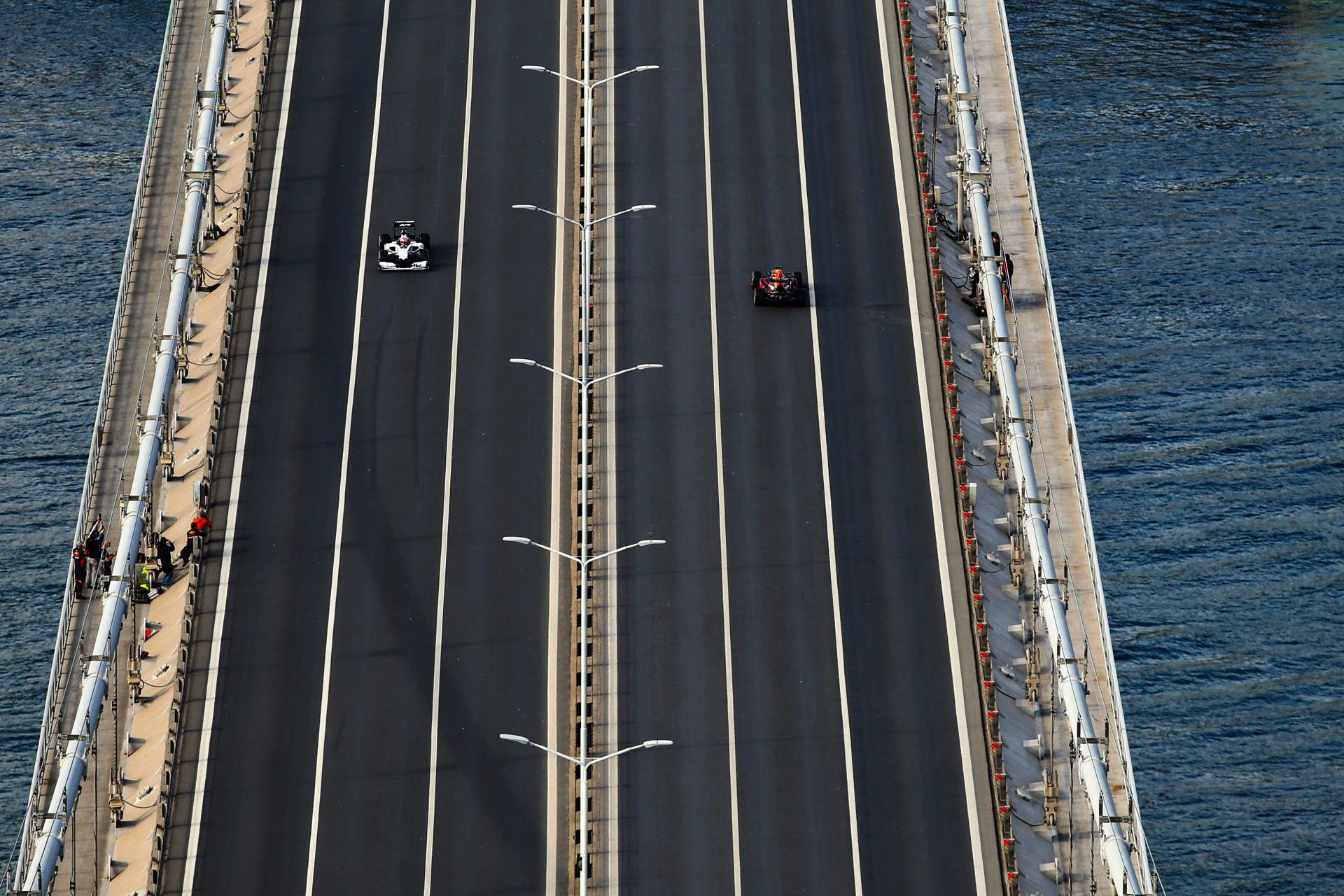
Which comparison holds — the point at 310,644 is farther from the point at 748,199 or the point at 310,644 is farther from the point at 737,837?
the point at 748,199

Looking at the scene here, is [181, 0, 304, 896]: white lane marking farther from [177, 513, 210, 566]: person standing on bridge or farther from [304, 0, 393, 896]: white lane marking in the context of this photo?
[304, 0, 393, 896]: white lane marking

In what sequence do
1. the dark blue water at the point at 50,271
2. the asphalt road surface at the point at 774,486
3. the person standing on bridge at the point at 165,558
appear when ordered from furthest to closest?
the dark blue water at the point at 50,271, the person standing on bridge at the point at 165,558, the asphalt road surface at the point at 774,486

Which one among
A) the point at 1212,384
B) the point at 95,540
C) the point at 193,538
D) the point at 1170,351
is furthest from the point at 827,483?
the point at 1170,351

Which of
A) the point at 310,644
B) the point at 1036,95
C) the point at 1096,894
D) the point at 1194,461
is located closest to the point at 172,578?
the point at 310,644

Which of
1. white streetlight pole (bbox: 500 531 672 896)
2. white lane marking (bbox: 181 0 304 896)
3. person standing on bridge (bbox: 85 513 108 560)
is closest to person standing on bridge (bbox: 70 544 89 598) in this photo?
person standing on bridge (bbox: 85 513 108 560)

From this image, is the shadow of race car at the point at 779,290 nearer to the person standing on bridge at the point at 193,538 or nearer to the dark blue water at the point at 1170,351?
the dark blue water at the point at 1170,351

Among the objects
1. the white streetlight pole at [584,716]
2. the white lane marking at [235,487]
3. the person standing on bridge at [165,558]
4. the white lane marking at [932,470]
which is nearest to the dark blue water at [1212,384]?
the white lane marking at [932,470]
